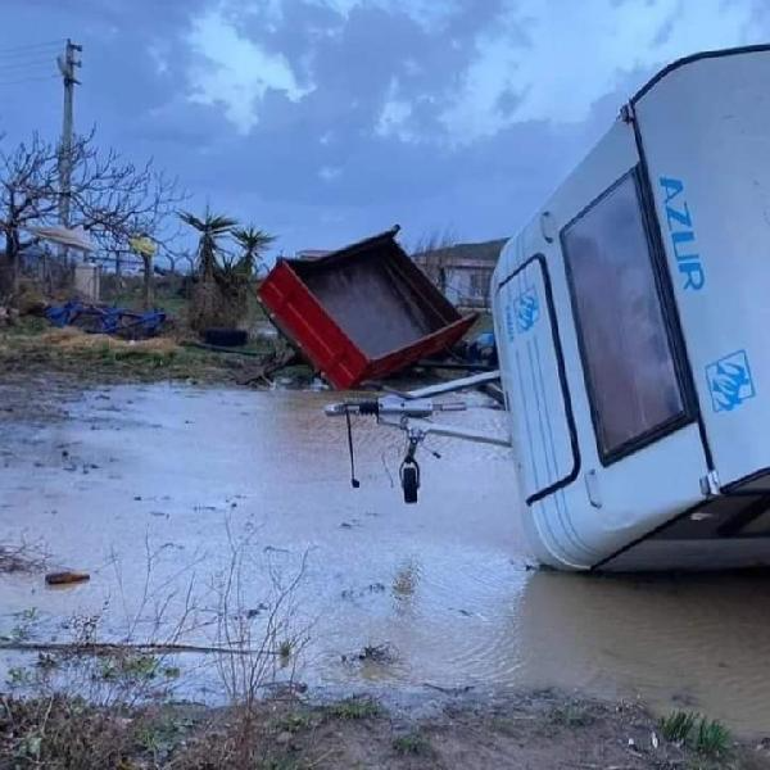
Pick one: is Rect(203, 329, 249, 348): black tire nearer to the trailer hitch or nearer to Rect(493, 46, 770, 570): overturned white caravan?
the trailer hitch

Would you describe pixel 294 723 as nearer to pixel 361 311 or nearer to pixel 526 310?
pixel 526 310

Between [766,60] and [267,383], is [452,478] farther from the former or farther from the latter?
[267,383]

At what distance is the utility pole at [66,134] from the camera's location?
76.9ft

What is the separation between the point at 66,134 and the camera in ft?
94.3

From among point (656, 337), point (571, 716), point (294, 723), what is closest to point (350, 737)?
point (294, 723)

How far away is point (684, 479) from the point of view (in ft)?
13.0

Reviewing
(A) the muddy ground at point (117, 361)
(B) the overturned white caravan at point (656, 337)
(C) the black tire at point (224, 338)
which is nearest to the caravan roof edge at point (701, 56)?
(B) the overturned white caravan at point (656, 337)

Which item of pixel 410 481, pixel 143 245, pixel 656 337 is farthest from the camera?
pixel 143 245

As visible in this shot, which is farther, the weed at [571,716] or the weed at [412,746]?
the weed at [571,716]

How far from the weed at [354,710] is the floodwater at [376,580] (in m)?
0.34

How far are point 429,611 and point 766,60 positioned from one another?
2.93 m

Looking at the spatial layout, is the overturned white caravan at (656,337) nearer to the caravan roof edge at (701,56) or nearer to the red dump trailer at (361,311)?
the caravan roof edge at (701,56)

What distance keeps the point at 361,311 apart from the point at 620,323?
10.4 metres

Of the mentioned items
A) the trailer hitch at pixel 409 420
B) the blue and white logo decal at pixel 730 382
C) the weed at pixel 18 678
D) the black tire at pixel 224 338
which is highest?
the black tire at pixel 224 338
